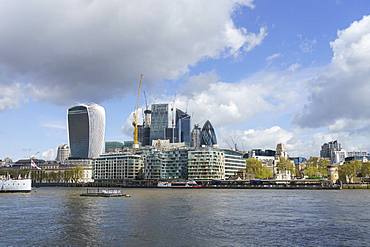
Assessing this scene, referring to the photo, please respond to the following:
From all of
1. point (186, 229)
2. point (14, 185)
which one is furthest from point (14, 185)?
point (186, 229)

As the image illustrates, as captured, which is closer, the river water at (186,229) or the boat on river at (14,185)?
the river water at (186,229)

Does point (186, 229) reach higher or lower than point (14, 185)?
lower

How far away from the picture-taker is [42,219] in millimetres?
73438

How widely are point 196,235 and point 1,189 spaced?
467 feet

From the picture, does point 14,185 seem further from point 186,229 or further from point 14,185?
point 186,229

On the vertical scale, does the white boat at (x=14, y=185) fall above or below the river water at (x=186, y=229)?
above

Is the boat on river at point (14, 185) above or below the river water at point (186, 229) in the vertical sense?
above

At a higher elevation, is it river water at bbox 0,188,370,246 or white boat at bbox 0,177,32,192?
white boat at bbox 0,177,32,192

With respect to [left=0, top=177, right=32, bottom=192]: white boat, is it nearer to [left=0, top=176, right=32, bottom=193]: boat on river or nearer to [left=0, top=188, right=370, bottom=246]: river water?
[left=0, top=176, right=32, bottom=193]: boat on river

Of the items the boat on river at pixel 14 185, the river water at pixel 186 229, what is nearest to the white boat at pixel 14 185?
the boat on river at pixel 14 185

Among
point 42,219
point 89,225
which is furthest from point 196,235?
point 42,219

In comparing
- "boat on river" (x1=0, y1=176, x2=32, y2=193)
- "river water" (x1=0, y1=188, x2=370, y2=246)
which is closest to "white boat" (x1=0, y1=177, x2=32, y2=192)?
"boat on river" (x1=0, y1=176, x2=32, y2=193)

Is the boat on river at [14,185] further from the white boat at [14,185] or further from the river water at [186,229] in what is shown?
the river water at [186,229]

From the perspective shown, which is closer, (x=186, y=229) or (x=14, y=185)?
(x=186, y=229)
